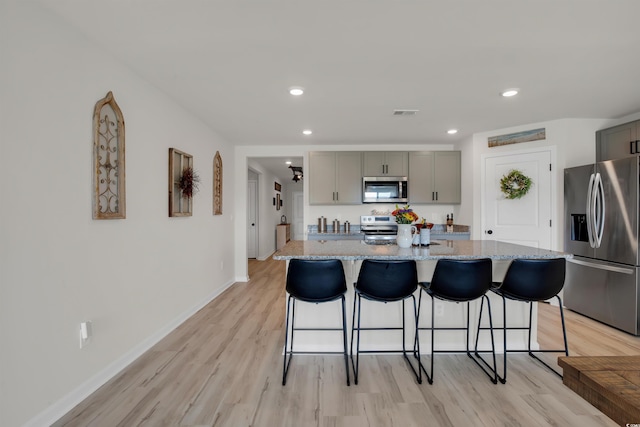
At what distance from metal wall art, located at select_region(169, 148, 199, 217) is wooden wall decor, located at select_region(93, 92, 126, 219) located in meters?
0.76

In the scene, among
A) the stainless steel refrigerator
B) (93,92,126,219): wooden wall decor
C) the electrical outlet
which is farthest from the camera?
the stainless steel refrigerator

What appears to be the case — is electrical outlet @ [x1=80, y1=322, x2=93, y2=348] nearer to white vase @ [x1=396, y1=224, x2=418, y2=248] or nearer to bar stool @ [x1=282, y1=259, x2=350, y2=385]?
bar stool @ [x1=282, y1=259, x2=350, y2=385]

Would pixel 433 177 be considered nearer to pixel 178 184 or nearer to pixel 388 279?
pixel 388 279

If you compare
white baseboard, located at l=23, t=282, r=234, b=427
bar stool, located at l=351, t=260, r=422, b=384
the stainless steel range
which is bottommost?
white baseboard, located at l=23, t=282, r=234, b=427

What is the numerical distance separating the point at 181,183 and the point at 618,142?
5.10m

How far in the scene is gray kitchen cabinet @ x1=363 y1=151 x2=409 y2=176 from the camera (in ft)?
16.5

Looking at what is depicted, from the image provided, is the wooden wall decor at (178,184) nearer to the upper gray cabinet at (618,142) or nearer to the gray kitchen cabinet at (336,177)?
the gray kitchen cabinet at (336,177)

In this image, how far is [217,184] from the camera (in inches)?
175

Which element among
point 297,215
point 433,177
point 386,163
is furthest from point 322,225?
point 297,215

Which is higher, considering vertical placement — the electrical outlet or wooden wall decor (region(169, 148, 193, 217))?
wooden wall decor (region(169, 148, 193, 217))

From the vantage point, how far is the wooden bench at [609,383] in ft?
2.35

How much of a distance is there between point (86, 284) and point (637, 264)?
188 inches

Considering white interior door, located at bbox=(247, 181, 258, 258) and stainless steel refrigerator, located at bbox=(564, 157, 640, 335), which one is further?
white interior door, located at bbox=(247, 181, 258, 258)

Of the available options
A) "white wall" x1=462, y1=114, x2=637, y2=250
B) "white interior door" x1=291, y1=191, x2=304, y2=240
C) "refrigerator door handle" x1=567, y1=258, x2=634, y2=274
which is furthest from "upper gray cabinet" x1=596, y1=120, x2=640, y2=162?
"white interior door" x1=291, y1=191, x2=304, y2=240
